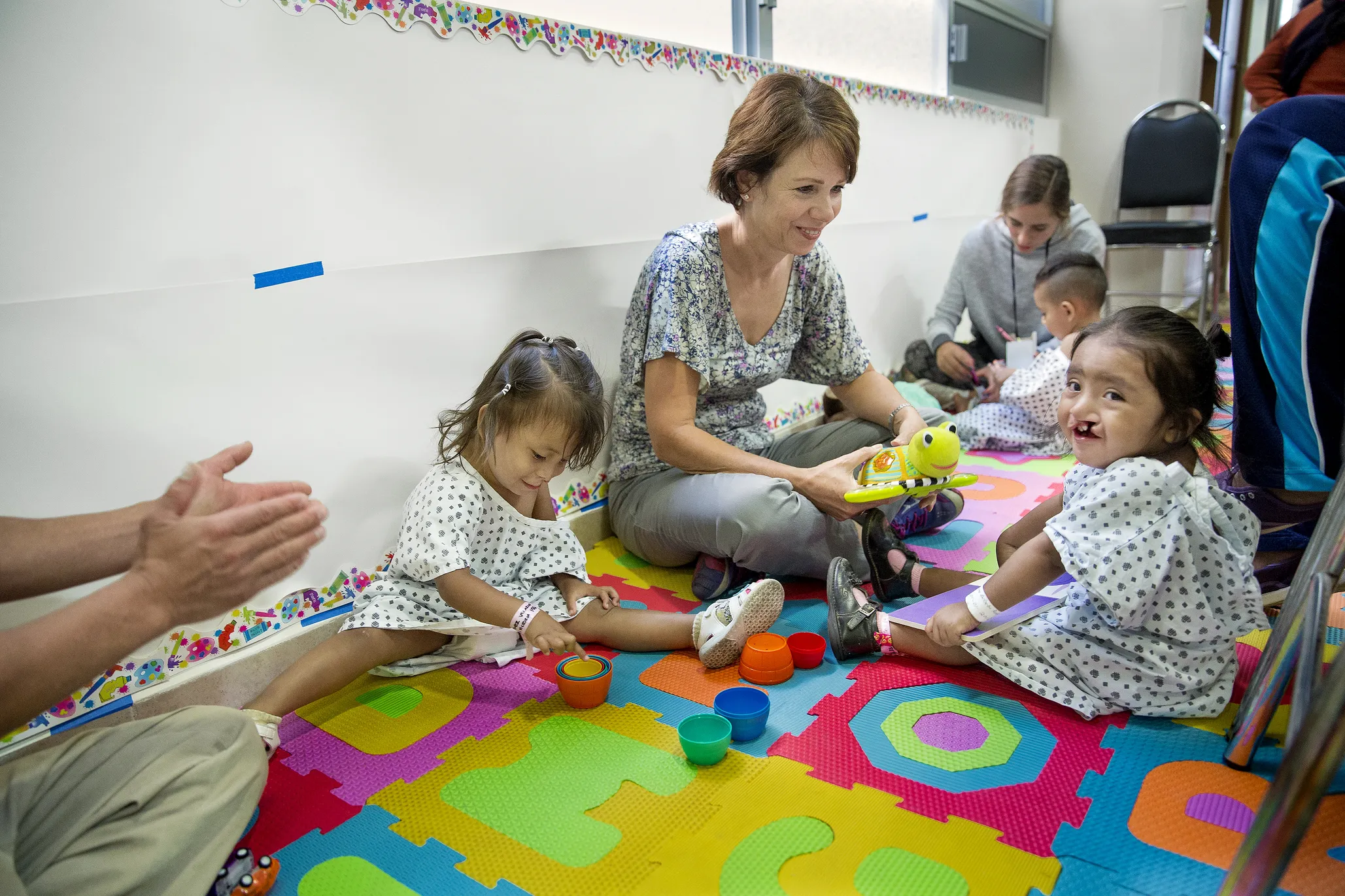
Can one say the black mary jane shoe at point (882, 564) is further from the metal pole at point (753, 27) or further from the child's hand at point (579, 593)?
the metal pole at point (753, 27)

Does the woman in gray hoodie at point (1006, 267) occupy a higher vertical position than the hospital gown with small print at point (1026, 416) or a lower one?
higher

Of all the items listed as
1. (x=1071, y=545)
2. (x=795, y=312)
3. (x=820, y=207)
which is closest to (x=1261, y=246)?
(x=1071, y=545)

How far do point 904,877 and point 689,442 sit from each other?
95cm

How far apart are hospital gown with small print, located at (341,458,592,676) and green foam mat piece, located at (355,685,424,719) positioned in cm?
4

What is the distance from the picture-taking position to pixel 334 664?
4.76 ft

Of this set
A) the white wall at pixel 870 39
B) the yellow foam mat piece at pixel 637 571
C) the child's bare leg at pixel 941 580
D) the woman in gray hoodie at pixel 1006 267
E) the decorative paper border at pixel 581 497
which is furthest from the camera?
the woman in gray hoodie at pixel 1006 267

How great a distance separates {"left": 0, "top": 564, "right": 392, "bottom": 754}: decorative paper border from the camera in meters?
1.29

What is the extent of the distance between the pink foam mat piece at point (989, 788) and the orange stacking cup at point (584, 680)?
0.31 meters

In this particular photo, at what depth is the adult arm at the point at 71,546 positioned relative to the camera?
1.02m

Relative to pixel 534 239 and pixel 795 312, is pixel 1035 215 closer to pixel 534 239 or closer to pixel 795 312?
pixel 795 312

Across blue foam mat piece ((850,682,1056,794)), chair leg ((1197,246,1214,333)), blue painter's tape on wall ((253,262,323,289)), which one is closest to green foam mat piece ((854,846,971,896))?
blue foam mat piece ((850,682,1056,794))

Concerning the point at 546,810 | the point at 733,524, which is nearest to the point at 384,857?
the point at 546,810

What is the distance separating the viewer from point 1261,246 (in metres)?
→ 1.20

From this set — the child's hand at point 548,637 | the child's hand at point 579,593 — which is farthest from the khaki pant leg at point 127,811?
the child's hand at point 579,593
